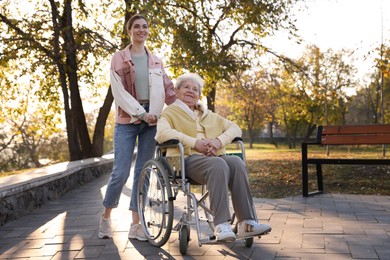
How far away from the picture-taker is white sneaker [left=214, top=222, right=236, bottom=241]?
3355 millimetres

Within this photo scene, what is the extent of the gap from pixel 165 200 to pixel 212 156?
1.38ft

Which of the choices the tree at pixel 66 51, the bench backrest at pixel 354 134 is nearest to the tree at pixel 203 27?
the tree at pixel 66 51

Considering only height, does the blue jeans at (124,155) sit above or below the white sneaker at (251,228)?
above

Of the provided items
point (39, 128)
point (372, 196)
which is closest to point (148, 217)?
point (372, 196)

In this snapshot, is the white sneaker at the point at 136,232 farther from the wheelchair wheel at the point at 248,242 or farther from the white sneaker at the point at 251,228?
the white sneaker at the point at 251,228

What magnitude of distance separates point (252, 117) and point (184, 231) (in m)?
36.5

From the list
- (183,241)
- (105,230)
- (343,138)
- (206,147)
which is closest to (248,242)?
(183,241)

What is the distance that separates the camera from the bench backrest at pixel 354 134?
6.63 m

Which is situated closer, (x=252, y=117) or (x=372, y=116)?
(x=252, y=117)

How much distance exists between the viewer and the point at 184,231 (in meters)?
3.68

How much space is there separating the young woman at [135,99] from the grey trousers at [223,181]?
683 millimetres

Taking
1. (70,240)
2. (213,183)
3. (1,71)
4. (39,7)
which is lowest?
(70,240)

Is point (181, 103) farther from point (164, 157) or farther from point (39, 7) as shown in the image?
point (39, 7)

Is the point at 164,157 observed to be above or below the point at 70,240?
above
